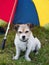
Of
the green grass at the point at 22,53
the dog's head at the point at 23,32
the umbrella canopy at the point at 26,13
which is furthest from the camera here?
the umbrella canopy at the point at 26,13

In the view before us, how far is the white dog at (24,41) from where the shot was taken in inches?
170

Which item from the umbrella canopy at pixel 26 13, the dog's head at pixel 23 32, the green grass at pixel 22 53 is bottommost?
the green grass at pixel 22 53

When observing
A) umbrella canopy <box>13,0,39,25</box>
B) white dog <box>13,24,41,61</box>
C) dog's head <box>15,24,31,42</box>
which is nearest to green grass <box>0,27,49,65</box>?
white dog <box>13,24,41,61</box>

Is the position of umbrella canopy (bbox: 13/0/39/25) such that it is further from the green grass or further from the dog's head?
the dog's head

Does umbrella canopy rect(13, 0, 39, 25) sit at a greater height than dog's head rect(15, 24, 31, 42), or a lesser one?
greater

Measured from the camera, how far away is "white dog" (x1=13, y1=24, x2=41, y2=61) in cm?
432

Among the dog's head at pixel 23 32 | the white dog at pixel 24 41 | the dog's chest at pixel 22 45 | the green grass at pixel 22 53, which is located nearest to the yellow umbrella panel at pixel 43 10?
the green grass at pixel 22 53

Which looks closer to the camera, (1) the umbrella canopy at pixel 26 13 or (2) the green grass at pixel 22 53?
(2) the green grass at pixel 22 53

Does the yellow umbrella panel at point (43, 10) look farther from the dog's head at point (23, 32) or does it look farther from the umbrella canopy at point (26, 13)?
the dog's head at point (23, 32)

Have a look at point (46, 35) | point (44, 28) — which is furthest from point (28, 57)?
point (44, 28)

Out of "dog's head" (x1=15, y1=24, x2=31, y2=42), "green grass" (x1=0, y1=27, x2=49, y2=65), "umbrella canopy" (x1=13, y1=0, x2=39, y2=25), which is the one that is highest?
"umbrella canopy" (x1=13, y1=0, x2=39, y2=25)

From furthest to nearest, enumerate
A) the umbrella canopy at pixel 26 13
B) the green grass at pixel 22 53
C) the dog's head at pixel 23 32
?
the umbrella canopy at pixel 26 13 → the green grass at pixel 22 53 → the dog's head at pixel 23 32

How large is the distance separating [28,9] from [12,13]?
46 cm

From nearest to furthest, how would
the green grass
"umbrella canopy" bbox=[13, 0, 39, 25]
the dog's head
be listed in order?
the dog's head → the green grass → "umbrella canopy" bbox=[13, 0, 39, 25]
